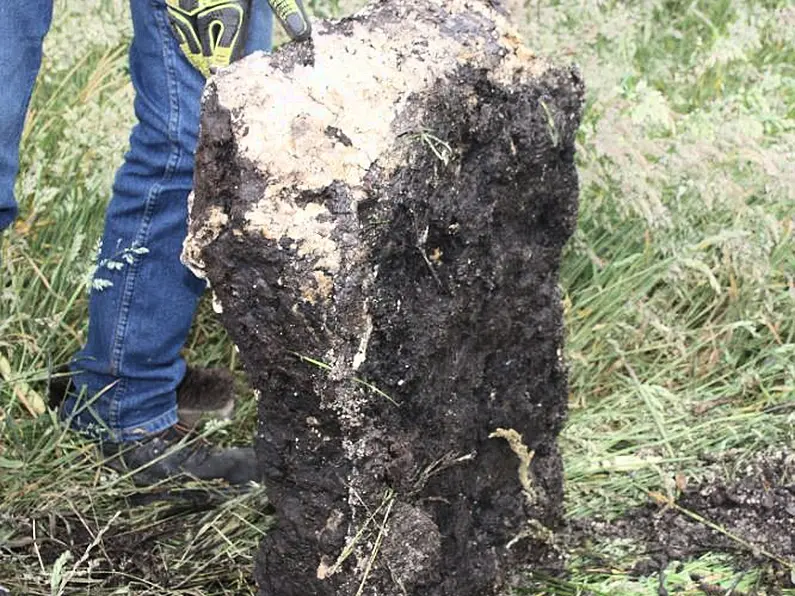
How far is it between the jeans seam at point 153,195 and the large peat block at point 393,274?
458 millimetres

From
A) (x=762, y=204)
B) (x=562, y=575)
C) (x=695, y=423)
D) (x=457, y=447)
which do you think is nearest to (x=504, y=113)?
(x=457, y=447)

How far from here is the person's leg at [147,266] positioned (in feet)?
7.01

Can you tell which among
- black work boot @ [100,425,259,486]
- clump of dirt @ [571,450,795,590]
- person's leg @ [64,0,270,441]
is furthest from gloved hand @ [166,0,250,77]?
clump of dirt @ [571,450,795,590]

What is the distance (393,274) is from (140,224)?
0.76m

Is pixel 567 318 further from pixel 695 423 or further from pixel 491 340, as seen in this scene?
pixel 491 340

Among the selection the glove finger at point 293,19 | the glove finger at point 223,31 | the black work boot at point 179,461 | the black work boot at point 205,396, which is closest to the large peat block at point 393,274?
the glove finger at point 293,19

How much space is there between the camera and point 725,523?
2.28 metres

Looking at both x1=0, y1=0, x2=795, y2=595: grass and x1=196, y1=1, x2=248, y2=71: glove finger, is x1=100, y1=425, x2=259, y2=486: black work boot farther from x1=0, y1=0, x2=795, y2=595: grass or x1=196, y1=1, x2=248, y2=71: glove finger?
x1=196, y1=1, x2=248, y2=71: glove finger

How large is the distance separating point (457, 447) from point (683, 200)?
1231mm

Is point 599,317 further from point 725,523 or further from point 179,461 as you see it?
point 179,461

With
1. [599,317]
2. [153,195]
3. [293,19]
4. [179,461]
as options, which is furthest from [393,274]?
[599,317]

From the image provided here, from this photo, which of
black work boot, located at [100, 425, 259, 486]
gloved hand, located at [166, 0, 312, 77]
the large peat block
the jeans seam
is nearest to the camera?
the large peat block

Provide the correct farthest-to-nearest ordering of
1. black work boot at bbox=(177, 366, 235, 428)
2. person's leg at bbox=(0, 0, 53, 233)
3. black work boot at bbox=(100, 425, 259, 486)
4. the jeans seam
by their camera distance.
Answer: black work boot at bbox=(177, 366, 235, 428), black work boot at bbox=(100, 425, 259, 486), the jeans seam, person's leg at bbox=(0, 0, 53, 233)

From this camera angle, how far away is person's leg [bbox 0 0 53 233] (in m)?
1.91
